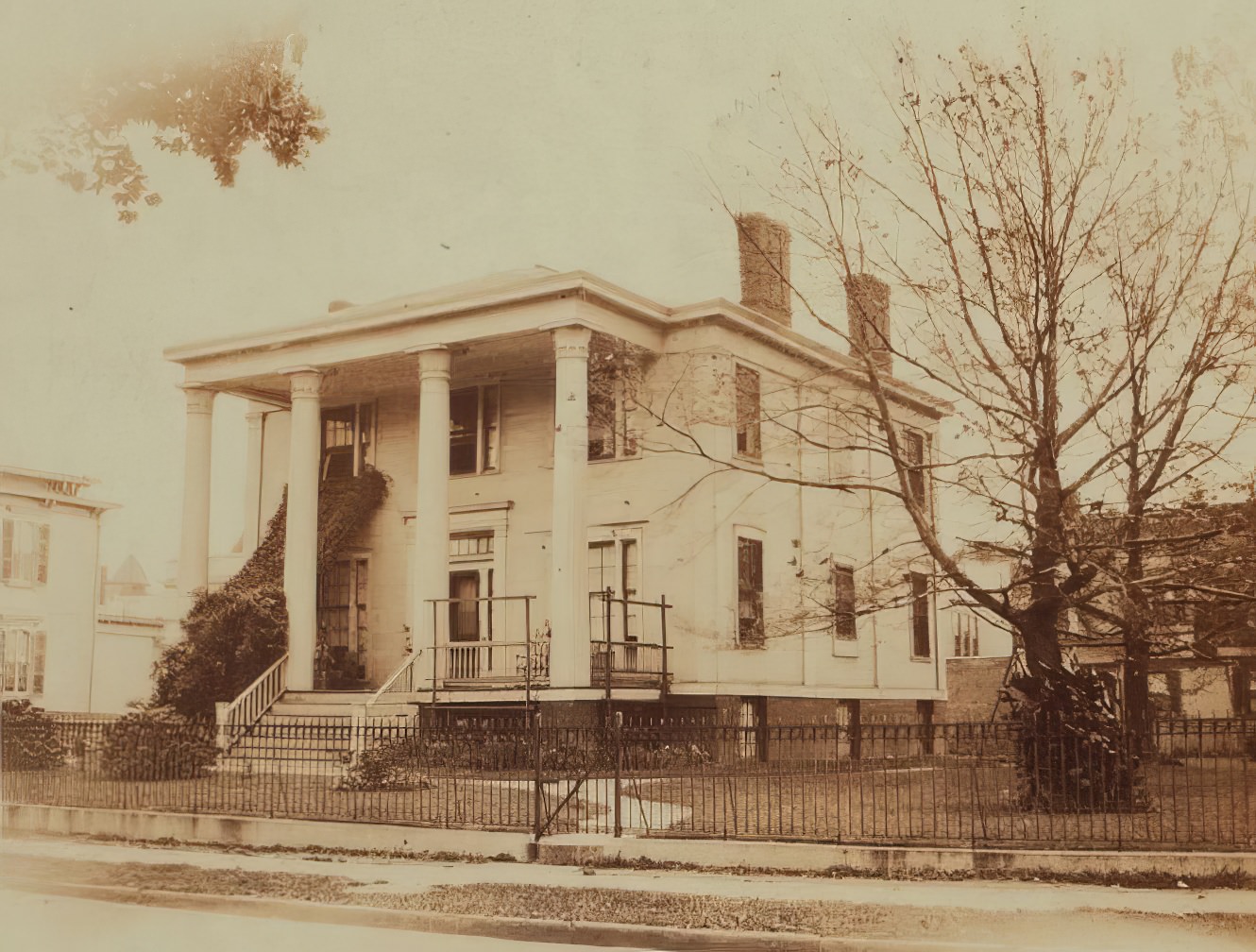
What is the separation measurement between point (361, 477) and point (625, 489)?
5.21 metres

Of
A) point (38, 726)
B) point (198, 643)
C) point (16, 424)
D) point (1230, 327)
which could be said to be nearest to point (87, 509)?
point (16, 424)

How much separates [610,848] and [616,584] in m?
8.14

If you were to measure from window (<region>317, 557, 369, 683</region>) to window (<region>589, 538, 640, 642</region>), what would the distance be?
4.54 metres

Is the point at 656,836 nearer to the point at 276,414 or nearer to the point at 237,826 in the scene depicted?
the point at 237,826

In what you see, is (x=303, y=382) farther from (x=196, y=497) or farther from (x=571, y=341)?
(x=571, y=341)

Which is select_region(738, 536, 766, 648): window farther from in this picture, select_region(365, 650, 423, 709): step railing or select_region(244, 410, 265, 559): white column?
select_region(244, 410, 265, 559): white column

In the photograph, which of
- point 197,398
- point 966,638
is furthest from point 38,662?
point 966,638

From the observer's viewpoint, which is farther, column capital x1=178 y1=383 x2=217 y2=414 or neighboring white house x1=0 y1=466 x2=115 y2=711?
column capital x1=178 y1=383 x2=217 y2=414

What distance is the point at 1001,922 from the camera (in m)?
9.46

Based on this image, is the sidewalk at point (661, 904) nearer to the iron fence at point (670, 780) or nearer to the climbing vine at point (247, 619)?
the iron fence at point (670, 780)

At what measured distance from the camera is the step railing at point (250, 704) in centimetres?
1616

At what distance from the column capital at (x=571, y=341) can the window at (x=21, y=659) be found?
8274 mm

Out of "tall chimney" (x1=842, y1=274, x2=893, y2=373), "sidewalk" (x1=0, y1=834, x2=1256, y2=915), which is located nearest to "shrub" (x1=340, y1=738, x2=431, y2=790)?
"sidewalk" (x1=0, y1=834, x2=1256, y2=915)

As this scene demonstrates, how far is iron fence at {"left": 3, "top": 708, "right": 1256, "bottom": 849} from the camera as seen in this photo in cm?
1259
